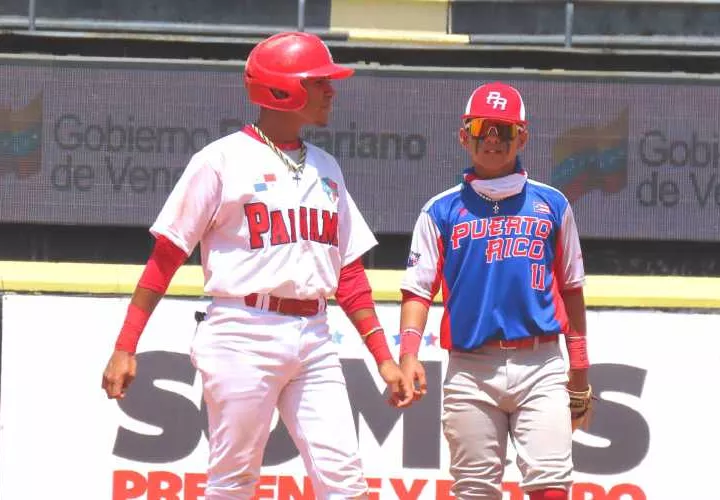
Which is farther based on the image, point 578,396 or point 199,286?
point 199,286

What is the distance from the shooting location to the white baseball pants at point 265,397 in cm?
415

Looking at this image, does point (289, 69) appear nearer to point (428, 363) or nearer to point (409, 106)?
point (428, 363)

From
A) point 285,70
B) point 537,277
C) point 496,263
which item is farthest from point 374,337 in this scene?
point 285,70

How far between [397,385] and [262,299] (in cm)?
50

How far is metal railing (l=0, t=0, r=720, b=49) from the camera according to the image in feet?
36.0

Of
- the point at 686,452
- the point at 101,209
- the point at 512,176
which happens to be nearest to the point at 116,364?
the point at 512,176

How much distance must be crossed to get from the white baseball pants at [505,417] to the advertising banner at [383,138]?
5.97 m

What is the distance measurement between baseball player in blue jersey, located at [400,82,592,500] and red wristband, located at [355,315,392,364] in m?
0.20

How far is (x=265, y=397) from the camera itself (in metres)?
4.18

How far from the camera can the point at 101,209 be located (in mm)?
10586

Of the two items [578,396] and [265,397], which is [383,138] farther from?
[265,397]

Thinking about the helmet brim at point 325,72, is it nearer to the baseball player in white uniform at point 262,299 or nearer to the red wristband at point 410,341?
the baseball player in white uniform at point 262,299

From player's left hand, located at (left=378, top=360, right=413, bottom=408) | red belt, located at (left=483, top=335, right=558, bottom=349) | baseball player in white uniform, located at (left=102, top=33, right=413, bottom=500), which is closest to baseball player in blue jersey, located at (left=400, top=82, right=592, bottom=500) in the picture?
red belt, located at (left=483, top=335, right=558, bottom=349)

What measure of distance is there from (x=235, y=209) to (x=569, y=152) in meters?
6.70
